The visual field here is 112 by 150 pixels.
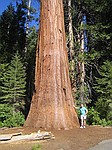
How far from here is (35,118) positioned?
46.6 feet

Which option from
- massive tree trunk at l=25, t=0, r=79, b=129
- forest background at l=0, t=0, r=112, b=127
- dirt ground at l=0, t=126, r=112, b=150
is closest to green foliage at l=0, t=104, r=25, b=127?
forest background at l=0, t=0, r=112, b=127

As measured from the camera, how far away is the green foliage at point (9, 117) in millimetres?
18250

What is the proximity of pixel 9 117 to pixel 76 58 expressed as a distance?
748cm

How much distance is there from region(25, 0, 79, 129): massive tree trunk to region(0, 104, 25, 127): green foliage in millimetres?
4006

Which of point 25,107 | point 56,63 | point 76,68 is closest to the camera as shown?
point 56,63

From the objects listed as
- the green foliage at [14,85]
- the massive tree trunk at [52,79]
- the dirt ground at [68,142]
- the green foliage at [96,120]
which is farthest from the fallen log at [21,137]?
the green foliage at [14,85]

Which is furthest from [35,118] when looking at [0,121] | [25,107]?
[25,107]

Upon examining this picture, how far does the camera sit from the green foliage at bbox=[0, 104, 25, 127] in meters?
18.2

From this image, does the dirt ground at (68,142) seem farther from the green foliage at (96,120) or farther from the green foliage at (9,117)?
the green foliage at (9,117)

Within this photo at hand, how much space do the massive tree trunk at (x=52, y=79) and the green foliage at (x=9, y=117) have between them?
401cm

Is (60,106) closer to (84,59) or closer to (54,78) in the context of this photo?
(54,78)

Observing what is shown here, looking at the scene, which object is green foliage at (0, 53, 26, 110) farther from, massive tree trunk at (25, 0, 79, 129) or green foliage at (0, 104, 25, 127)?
massive tree trunk at (25, 0, 79, 129)

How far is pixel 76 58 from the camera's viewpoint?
23.5 meters

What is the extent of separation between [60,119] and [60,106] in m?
0.68
